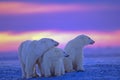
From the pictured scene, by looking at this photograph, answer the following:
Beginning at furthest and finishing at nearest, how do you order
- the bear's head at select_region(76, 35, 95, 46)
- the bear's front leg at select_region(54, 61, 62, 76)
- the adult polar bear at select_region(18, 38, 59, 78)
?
the bear's head at select_region(76, 35, 95, 46)
the bear's front leg at select_region(54, 61, 62, 76)
the adult polar bear at select_region(18, 38, 59, 78)

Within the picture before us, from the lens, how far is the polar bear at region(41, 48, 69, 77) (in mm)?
24438

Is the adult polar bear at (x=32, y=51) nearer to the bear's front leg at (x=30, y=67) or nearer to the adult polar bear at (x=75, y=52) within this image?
the bear's front leg at (x=30, y=67)

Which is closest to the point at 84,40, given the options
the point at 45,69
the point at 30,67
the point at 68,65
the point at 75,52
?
the point at 75,52

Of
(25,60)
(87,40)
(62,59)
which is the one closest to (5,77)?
(25,60)

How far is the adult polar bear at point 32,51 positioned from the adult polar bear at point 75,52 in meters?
2.21

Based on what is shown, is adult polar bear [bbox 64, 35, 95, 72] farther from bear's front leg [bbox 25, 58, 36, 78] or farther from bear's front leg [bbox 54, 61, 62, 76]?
bear's front leg [bbox 25, 58, 36, 78]

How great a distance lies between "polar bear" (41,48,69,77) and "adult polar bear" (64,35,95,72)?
6.05 feet

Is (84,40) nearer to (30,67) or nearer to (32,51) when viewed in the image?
(32,51)

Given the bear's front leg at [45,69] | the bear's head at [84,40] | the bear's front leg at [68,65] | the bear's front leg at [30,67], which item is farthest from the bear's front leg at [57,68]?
the bear's head at [84,40]

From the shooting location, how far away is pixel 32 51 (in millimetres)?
24266

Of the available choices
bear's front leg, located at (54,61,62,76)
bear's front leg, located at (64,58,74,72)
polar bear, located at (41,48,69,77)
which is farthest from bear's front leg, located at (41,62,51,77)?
bear's front leg, located at (64,58,74,72)

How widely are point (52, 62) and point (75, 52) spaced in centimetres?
271

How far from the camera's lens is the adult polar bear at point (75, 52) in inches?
1055

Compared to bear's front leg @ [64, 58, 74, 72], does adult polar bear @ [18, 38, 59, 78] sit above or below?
above
